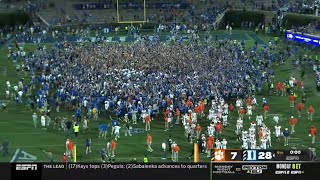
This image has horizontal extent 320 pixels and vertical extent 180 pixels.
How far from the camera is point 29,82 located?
38.6 meters

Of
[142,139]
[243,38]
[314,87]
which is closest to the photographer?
[142,139]

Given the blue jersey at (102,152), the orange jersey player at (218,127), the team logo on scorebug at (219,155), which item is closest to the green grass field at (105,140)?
the blue jersey at (102,152)

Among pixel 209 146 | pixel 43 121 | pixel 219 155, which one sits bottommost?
pixel 43 121

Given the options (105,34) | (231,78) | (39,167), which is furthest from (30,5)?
(39,167)

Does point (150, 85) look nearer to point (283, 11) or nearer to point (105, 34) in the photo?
point (105, 34)

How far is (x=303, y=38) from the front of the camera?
47.4 m

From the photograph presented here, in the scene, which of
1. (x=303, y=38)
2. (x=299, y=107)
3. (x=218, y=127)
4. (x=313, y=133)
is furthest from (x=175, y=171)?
(x=303, y=38)

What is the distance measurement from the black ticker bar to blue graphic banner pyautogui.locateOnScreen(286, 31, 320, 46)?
33.8 meters

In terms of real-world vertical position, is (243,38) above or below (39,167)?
below

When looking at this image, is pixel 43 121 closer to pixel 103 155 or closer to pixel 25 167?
pixel 103 155

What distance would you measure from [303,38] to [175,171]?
117 ft

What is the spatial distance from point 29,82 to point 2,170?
2645 centimetres

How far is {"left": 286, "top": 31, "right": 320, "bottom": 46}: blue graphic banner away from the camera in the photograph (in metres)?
46.0

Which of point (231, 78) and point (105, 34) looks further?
point (105, 34)
